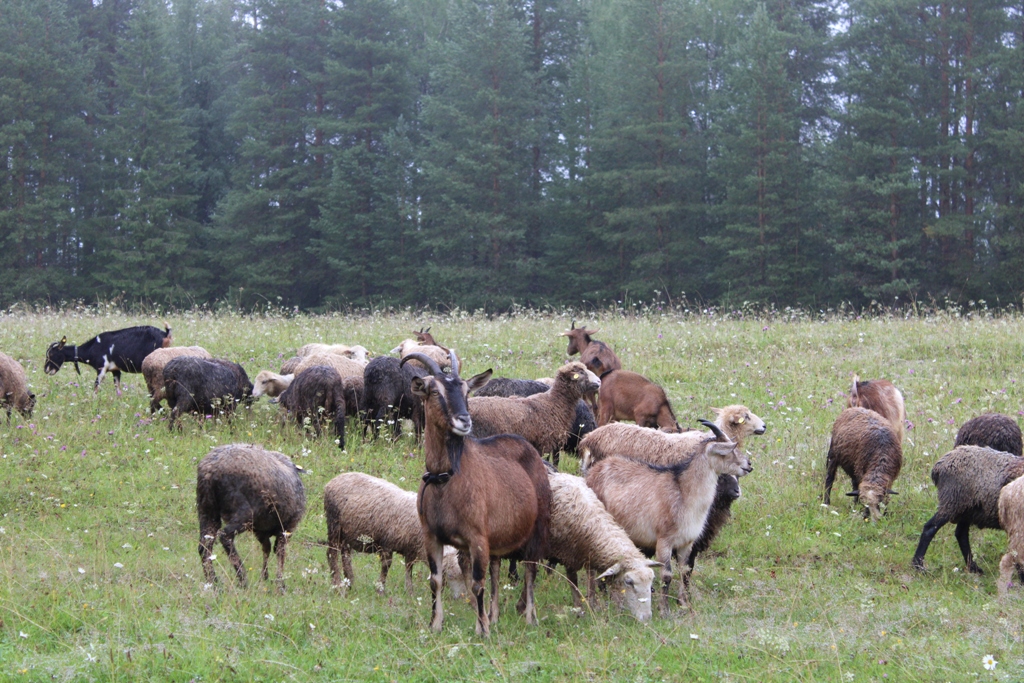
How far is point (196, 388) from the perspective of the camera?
12.1 metres

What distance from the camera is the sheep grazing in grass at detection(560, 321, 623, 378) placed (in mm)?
13172

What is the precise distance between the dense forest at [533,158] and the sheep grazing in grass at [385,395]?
65.1 feet

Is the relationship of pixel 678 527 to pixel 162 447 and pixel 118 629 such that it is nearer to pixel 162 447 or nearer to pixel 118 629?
pixel 118 629

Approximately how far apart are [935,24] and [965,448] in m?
25.5

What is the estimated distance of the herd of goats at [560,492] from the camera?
6613 mm

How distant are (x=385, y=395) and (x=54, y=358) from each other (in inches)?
237

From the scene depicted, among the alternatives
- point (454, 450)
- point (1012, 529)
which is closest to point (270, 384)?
point (454, 450)

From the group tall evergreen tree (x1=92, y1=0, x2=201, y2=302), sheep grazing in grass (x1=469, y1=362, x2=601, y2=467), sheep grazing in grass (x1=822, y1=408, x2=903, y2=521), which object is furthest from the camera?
tall evergreen tree (x1=92, y1=0, x2=201, y2=302)

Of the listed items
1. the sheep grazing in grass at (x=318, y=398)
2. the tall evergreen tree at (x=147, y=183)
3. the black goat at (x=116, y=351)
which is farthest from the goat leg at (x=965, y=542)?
the tall evergreen tree at (x=147, y=183)

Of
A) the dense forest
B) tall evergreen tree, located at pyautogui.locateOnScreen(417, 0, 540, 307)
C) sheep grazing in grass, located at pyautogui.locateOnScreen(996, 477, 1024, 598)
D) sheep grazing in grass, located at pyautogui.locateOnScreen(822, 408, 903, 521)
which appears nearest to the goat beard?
sheep grazing in grass, located at pyautogui.locateOnScreen(996, 477, 1024, 598)

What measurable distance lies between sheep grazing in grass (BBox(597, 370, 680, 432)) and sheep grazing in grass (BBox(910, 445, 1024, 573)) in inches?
127

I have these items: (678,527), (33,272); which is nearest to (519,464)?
(678,527)

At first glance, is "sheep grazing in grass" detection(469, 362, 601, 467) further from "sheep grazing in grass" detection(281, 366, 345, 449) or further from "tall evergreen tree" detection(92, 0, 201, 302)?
"tall evergreen tree" detection(92, 0, 201, 302)

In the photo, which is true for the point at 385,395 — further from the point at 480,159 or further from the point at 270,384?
the point at 480,159
